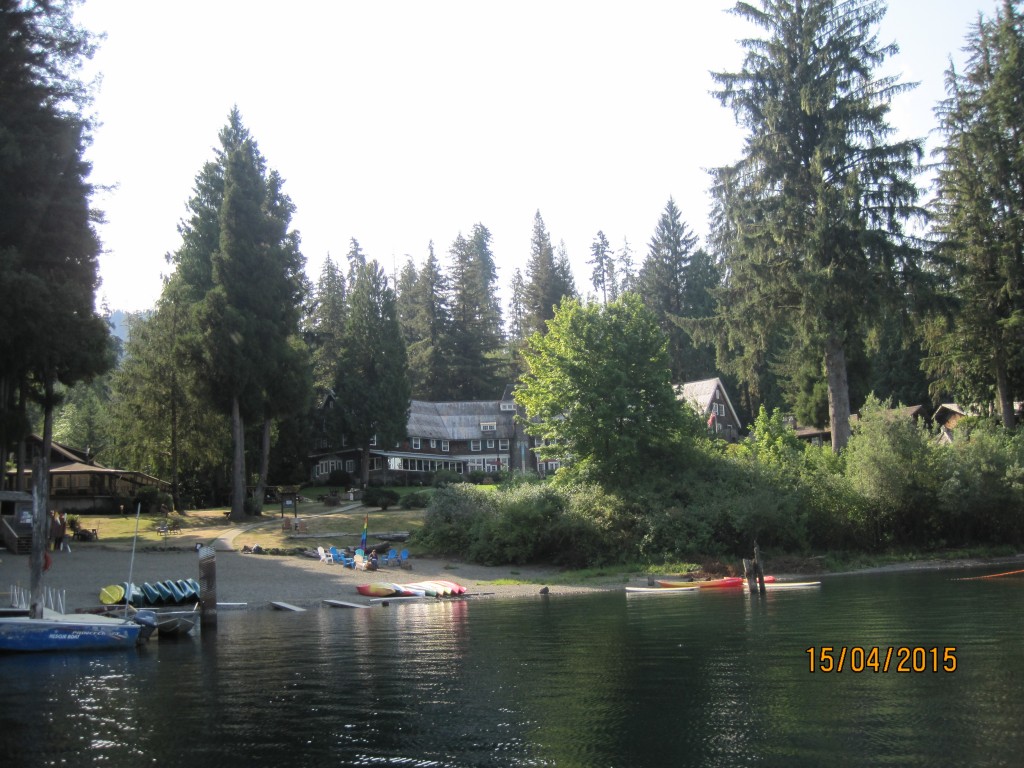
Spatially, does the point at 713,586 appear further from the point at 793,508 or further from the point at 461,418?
the point at 461,418

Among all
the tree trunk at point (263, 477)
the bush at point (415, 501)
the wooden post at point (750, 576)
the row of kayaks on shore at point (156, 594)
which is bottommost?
the wooden post at point (750, 576)

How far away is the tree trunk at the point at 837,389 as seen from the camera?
134 feet

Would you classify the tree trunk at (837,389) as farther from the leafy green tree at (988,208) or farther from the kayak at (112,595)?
the kayak at (112,595)

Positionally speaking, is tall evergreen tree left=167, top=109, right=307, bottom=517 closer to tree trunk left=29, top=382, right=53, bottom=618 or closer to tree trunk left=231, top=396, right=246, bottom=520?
tree trunk left=231, top=396, right=246, bottom=520

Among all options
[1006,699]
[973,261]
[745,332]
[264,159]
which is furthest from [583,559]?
[264,159]

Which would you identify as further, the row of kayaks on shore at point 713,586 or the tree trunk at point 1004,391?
the tree trunk at point 1004,391

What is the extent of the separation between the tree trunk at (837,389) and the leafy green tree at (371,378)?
41.2m

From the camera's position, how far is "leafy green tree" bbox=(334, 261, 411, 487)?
75875mm

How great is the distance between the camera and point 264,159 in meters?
58.9

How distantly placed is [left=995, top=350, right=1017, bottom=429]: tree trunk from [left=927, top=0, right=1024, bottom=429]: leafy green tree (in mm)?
52

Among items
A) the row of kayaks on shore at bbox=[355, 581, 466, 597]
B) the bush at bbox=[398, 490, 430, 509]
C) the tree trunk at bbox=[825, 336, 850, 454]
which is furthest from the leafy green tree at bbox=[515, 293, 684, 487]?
the bush at bbox=[398, 490, 430, 509]

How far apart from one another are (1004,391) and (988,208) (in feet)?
31.2

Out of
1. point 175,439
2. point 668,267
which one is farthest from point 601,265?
point 175,439

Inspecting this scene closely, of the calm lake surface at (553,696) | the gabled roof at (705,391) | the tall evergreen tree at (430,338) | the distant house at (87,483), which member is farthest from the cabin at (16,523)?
the tall evergreen tree at (430,338)
